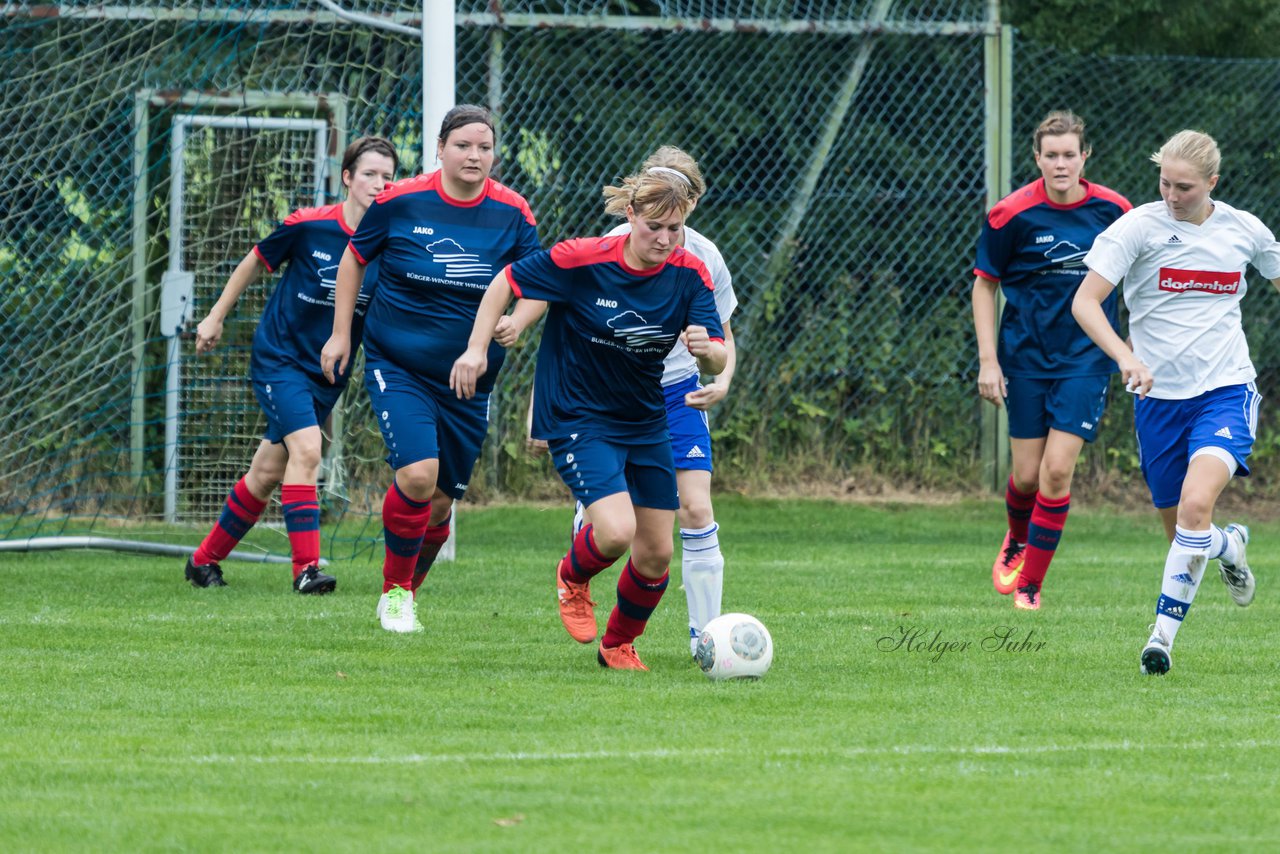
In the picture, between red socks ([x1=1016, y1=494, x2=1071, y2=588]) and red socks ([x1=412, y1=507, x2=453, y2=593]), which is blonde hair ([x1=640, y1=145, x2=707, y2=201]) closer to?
red socks ([x1=412, y1=507, x2=453, y2=593])

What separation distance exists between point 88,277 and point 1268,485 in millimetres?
8209

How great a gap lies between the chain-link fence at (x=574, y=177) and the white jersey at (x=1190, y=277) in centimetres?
485

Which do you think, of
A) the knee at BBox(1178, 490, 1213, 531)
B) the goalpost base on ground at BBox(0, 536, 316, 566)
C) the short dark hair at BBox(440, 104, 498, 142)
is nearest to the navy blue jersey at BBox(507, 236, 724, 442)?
the short dark hair at BBox(440, 104, 498, 142)

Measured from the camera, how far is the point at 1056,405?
8727 millimetres

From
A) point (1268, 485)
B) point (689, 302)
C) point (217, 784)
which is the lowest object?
point (1268, 485)

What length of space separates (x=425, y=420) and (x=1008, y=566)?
311 cm

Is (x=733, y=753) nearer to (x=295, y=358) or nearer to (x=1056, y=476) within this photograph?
(x=1056, y=476)

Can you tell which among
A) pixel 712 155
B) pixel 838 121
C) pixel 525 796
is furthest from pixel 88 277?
pixel 525 796

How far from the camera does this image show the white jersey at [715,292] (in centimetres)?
698

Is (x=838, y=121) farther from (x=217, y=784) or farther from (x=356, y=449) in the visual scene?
(x=217, y=784)

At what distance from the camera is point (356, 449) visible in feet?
38.2

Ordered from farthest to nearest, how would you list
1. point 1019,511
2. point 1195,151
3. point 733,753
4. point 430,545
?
point 1019,511 < point 430,545 < point 1195,151 < point 733,753

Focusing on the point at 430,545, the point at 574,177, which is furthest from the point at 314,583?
the point at 574,177

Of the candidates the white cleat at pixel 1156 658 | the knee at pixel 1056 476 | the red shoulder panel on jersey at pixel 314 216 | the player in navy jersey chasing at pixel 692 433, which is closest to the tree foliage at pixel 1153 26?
the knee at pixel 1056 476
